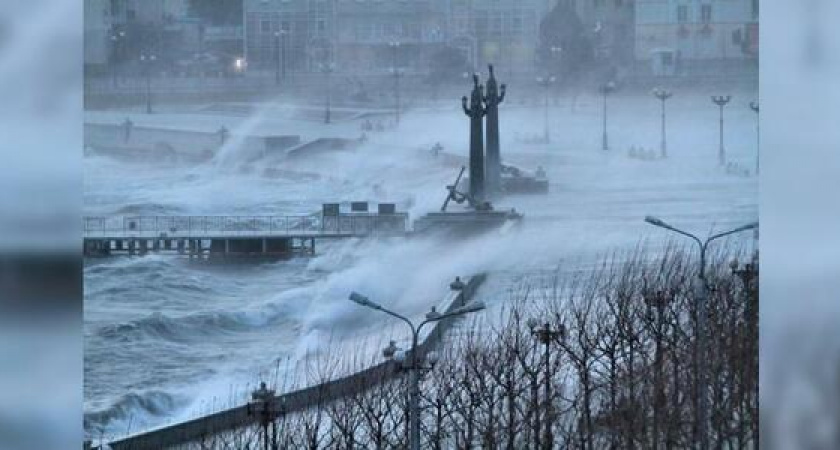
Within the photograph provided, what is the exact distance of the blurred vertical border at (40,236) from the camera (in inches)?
164

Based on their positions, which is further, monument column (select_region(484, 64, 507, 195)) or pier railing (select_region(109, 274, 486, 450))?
monument column (select_region(484, 64, 507, 195))

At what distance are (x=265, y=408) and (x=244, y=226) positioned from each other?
29.5 inches

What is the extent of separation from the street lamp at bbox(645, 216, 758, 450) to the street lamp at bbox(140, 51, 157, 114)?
6.06ft

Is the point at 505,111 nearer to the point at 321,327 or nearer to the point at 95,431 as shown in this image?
the point at 321,327

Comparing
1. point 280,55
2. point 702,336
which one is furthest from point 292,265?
point 702,336

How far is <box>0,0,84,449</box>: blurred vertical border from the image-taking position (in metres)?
4.16

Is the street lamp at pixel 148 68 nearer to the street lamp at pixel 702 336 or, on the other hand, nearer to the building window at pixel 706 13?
the street lamp at pixel 702 336

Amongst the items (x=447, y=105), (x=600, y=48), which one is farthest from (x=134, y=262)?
(x=600, y=48)

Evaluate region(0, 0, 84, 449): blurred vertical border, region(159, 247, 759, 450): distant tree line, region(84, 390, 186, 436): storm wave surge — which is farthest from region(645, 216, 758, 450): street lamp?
region(0, 0, 84, 449): blurred vertical border

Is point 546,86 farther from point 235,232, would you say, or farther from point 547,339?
point 235,232

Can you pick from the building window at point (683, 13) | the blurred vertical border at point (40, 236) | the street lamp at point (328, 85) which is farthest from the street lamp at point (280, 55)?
the blurred vertical border at point (40, 236)

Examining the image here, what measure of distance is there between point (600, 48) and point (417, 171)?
836 mm

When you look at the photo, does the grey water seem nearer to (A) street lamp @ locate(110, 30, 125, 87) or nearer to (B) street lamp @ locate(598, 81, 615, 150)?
(B) street lamp @ locate(598, 81, 615, 150)

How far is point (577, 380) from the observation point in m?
7.34
